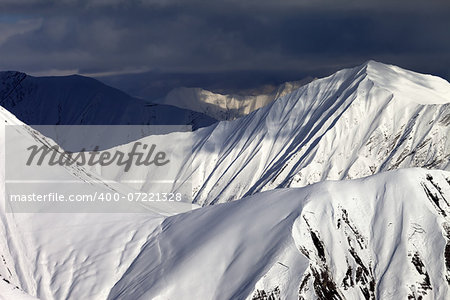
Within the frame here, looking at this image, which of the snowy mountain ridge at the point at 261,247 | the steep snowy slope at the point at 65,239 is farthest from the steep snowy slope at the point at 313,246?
the steep snowy slope at the point at 65,239

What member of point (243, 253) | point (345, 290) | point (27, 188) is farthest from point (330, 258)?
point (27, 188)

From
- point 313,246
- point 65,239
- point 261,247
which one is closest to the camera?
point 261,247

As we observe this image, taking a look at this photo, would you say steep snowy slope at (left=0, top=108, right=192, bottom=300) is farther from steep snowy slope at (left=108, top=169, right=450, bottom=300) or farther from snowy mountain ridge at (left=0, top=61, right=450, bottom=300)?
steep snowy slope at (left=108, top=169, right=450, bottom=300)

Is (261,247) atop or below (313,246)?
atop

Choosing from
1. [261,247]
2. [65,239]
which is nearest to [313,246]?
[261,247]

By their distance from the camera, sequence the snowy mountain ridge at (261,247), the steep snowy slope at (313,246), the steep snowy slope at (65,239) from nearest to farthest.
Answer: the steep snowy slope at (313,246) → the snowy mountain ridge at (261,247) → the steep snowy slope at (65,239)

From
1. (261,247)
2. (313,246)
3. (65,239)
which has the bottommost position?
(65,239)

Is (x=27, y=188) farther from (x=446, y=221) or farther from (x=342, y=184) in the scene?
(x=446, y=221)

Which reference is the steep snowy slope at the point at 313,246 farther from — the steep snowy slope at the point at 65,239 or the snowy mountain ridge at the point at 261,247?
the steep snowy slope at the point at 65,239

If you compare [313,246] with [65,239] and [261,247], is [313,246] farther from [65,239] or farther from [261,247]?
[65,239]
